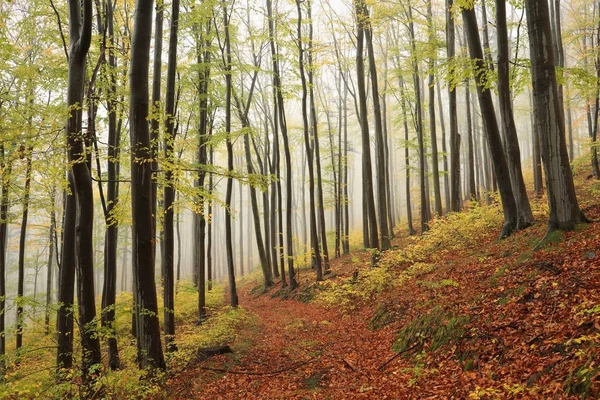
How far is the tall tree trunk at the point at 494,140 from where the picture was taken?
985cm

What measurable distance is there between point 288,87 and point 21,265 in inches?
524

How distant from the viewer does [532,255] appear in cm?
703

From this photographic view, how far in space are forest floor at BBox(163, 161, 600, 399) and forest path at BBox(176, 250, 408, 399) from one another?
3cm

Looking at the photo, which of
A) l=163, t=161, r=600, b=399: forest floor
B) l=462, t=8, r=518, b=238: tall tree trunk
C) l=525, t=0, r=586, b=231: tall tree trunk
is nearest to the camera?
l=163, t=161, r=600, b=399: forest floor

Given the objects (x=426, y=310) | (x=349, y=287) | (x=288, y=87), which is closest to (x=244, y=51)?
(x=288, y=87)

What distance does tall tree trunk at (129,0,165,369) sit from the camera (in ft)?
21.3

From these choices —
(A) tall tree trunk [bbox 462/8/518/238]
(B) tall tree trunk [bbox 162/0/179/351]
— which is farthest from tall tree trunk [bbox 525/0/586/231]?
(B) tall tree trunk [bbox 162/0/179/351]

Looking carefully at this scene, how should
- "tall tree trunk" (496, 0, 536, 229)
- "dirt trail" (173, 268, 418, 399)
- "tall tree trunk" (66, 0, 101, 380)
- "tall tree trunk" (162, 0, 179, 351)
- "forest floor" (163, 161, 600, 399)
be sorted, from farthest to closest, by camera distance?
"tall tree trunk" (496, 0, 536, 229), "tall tree trunk" (162, 0, 179, 351), "tall tree trunk" (66, 0, 101, 380), "dirt trail" (173, 268, 418, 399), "forest floor" (163, 161, 600, 399)

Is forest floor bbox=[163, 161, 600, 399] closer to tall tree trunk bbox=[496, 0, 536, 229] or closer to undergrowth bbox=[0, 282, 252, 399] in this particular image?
undergrowth bbox=[0, 282, 252, 399]

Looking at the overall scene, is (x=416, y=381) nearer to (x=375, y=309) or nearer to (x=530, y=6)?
(x=375, y=309)

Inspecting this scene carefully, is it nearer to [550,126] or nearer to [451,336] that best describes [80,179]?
[451,336]

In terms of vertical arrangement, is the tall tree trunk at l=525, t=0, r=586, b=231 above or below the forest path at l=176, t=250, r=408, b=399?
above

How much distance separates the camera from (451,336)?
589cm

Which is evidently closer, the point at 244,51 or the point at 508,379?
the point at 508,379
